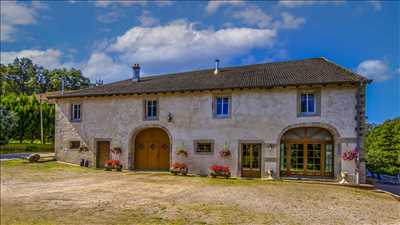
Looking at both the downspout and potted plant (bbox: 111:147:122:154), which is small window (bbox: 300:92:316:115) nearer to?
the downspout

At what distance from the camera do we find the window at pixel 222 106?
16402 millimetres

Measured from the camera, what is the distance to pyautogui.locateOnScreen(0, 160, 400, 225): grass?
776cm

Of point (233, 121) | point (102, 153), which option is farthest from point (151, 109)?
point (233, 121)

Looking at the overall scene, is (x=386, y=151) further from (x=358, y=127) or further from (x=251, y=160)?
(x=251, y=160)

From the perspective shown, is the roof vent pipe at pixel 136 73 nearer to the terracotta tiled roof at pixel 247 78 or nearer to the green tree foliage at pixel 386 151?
the terracotta tiled roof at pixel 247 78

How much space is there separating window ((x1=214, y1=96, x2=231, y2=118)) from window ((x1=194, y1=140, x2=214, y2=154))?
5.09ft

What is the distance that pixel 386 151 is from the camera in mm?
19500

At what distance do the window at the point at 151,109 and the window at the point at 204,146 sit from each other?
3.07 meters

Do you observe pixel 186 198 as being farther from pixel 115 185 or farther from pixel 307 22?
pixel 307 22

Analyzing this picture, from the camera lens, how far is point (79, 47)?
7945mm

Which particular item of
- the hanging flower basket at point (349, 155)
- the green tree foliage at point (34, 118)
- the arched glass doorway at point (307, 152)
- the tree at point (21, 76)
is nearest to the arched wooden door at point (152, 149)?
the arched glass doorway at point (307, 152)

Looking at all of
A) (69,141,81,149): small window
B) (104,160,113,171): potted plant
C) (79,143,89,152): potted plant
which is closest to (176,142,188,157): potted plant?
(104,160,113,171): potted plant

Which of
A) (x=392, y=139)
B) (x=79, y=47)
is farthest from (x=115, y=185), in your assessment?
(x=392, y=139)

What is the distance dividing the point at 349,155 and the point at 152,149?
10.8 meters
